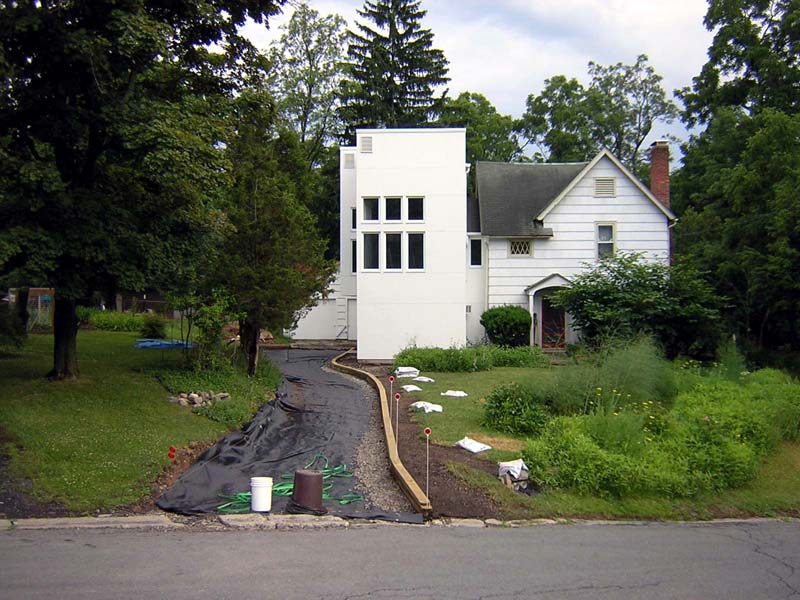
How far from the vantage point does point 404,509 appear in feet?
30.5

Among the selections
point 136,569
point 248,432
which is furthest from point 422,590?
point 248,432

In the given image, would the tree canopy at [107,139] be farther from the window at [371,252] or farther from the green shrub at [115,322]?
the green shrub at [115,322]

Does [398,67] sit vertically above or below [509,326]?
above

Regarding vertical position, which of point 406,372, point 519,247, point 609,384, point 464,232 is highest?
point 464,232

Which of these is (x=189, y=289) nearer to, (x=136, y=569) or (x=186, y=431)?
(x=186, y=431)

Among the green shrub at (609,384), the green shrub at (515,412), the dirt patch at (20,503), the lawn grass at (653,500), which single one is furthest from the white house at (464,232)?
the dirt patch at (20,503)

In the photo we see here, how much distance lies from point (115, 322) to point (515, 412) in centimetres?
2445

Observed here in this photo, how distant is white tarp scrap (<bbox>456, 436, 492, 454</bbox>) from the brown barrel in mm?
3244

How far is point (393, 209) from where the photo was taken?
1068 inches

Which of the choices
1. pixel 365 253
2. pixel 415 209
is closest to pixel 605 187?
pixel 415 209

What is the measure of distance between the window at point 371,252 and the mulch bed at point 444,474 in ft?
42.7

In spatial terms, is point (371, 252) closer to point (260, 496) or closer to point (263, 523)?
point (260, 496)

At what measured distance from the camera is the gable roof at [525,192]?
2878cm

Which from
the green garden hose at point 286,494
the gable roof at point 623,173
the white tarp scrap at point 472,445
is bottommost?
the green garden hose at point 286,494
